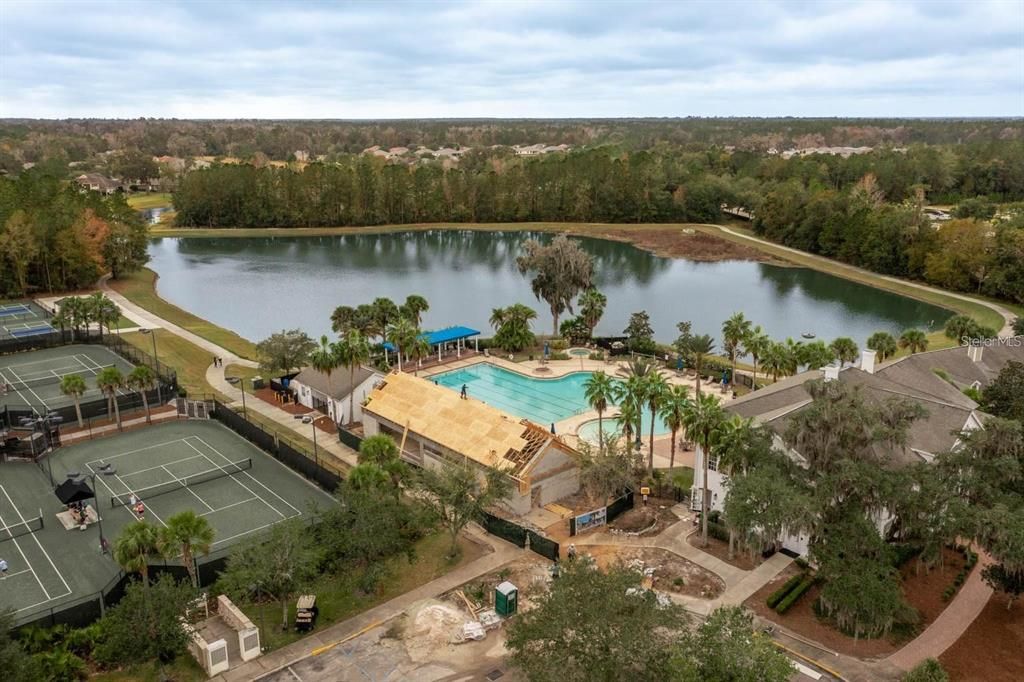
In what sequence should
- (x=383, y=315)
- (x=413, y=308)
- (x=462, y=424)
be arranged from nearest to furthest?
(x=462, y=424) → (x=383, y=315) → (x=413, y=308)

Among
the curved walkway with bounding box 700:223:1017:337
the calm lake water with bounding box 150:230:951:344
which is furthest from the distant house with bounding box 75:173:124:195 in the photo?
the curved walkway with bounding box 700:223:1017:337

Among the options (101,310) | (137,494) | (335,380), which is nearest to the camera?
(137,494)

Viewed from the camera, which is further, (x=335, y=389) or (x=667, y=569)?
(x=335, y=389)

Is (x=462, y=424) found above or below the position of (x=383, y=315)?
below

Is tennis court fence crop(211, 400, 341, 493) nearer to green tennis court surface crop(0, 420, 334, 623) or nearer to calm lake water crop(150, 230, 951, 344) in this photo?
green tennis court surface crop(0, 420, 334, 623)

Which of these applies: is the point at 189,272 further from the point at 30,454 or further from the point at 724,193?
the point at 724,193

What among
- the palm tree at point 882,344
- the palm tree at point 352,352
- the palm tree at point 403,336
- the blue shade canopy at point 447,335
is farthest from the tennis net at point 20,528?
the palm tree at point 882,344

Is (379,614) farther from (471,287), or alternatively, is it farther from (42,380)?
(471,287)

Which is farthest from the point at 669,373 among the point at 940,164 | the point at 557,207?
the point at 940,164

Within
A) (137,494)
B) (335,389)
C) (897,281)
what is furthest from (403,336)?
(897,281)
